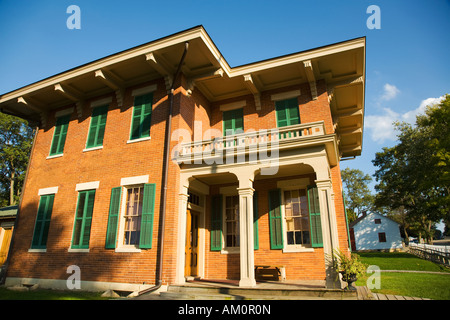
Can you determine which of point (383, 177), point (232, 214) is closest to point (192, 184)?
point (232, 214)

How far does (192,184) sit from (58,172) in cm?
622

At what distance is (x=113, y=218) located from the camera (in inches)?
388

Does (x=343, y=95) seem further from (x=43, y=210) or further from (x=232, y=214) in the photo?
(x=43, y=210)

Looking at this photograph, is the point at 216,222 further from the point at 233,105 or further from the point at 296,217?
the point at 233,105

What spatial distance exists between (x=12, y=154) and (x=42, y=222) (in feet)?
77.1

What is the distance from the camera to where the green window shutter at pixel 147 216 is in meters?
9.12

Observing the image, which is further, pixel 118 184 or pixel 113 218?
pixel 118 184

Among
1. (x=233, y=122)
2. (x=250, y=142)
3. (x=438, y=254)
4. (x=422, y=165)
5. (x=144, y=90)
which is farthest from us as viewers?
(x=422, y=165)

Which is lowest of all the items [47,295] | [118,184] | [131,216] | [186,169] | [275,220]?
[47,295]

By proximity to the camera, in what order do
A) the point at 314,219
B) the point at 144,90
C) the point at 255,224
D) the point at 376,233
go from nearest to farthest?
the point at 314,219 < the point at 255,224 < the point at 144,90 < the point at 376,233

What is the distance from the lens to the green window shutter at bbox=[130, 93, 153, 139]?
10742 mm

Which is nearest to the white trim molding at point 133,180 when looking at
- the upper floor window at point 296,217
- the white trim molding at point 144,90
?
the white trim molding at point 144,90

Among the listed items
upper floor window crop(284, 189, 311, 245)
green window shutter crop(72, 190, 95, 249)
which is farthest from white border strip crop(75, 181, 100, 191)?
upper floor window crop(284, 189, 311, 245)

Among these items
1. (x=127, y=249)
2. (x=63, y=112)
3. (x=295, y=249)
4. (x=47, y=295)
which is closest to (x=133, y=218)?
(x=127, y=249)
